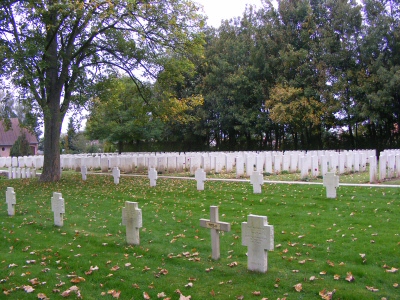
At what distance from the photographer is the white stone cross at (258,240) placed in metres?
5.41

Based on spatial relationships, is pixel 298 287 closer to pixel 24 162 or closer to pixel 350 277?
pixel 350 277

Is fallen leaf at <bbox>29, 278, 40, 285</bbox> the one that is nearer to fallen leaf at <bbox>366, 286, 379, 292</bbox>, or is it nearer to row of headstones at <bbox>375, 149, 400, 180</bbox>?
fallen leaf at <bbox>366, 286, 379, 292</bbox>

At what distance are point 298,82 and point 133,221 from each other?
28.2 metres

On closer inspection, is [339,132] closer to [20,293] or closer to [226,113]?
[226,113]

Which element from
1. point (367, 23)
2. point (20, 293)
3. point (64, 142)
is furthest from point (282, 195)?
point (64, 142)

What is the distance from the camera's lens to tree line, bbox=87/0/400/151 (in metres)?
29.4

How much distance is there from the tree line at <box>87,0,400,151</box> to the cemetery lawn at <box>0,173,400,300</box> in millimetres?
13567

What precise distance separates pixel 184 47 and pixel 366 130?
73.1 ft

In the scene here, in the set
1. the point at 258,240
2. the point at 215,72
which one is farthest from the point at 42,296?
the point at 215,72

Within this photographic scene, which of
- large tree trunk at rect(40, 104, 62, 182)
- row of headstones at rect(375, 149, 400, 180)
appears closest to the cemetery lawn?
row of headstones at rect(375, 149, 400, 180)

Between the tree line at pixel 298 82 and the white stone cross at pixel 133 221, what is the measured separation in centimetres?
1551

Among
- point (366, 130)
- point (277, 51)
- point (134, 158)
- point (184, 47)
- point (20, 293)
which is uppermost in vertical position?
point (277, 51)

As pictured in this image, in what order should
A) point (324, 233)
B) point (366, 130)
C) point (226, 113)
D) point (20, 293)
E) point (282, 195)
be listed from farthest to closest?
point (226, 113) → point (366, 130) → point (282, 195) → point (324, 233) → point (20, 293)

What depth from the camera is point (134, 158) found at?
2294 cm
